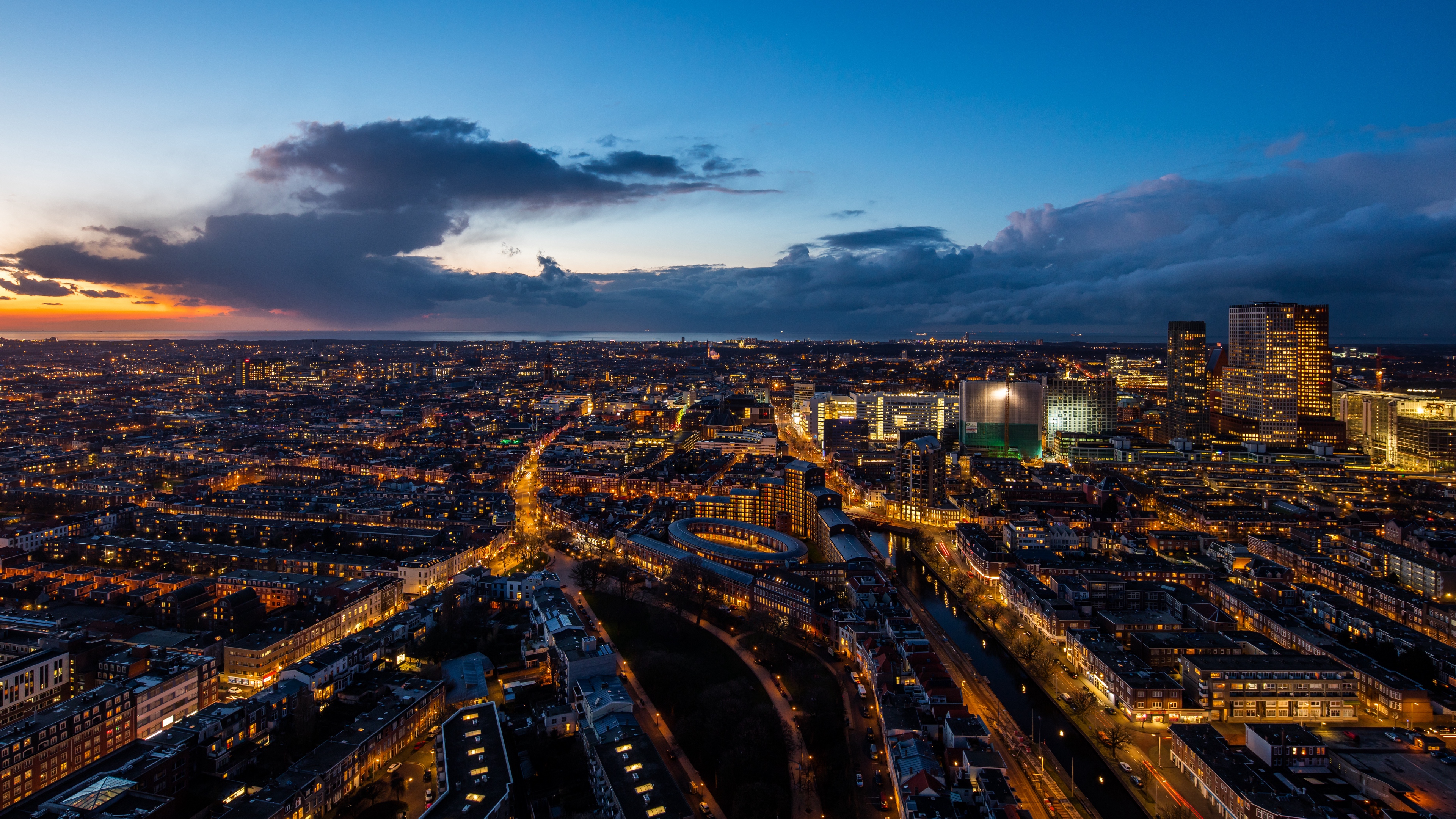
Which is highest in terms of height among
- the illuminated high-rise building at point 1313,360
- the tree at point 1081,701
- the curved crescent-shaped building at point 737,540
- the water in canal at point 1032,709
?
the illuminated high-rise building at point 1313,360

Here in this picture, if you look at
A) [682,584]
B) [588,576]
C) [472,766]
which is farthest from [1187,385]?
[472,766]

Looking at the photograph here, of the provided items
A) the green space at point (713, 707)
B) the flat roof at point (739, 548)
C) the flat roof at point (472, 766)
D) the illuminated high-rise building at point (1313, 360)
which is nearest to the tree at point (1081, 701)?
the green space at point (713, 707)

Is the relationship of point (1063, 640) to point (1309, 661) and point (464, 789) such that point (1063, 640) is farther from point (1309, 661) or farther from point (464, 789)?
point (464, 789)

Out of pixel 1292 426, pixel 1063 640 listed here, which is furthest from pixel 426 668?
pixel 1292 426

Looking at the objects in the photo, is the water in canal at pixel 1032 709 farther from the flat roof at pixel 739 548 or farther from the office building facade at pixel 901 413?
the office building facade at pixel 901 413

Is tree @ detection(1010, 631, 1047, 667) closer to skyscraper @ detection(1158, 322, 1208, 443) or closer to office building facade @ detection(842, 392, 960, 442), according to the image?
skyscraper @ detection(1158, 322, 1208, 443)

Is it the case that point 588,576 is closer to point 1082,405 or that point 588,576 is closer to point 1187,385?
point 1082,405
